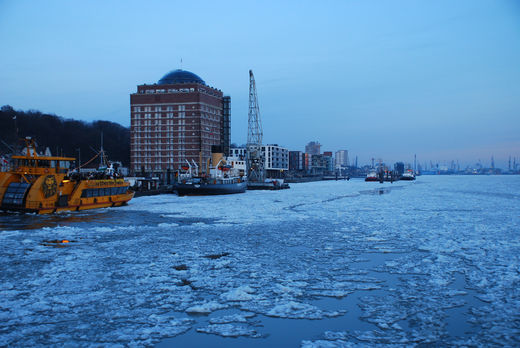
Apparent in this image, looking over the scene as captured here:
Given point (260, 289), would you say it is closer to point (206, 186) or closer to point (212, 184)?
point (206, 186)

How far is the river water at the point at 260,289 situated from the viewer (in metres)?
7.86


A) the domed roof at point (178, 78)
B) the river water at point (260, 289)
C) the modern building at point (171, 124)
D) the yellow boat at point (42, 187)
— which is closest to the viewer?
the river water at point (260, 289)

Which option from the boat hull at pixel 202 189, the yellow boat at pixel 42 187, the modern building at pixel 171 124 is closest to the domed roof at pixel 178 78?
the modern building at pixel 171 124

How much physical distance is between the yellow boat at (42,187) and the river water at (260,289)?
1199cm

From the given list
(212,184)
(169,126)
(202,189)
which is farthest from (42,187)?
(169,126)

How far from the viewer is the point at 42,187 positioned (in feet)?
103

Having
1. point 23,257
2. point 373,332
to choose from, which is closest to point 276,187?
point 23,257

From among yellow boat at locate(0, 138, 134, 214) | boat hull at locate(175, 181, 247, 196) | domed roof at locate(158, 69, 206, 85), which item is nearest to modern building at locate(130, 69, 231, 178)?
domed roof at locate(158, 69, 206, 85)

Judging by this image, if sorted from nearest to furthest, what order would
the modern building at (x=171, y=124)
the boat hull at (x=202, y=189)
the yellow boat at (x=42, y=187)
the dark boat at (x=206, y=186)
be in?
the yellow boat at (x=42, y=187) → the boat hull at (x=202, y=189) → the dark boat at (x=206, y=186) → the modern building at (x=171, y=124)

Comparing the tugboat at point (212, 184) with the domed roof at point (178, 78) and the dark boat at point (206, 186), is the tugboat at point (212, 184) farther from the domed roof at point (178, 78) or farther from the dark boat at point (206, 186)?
the domed roof at point (178, 78)

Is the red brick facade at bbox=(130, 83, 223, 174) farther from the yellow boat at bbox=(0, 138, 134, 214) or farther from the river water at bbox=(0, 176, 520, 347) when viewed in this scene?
the river water at bbox=(0, 176, 520, 347)

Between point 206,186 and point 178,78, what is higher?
point 178,78

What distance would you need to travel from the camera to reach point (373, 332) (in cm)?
800

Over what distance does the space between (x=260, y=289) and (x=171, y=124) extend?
135 m
